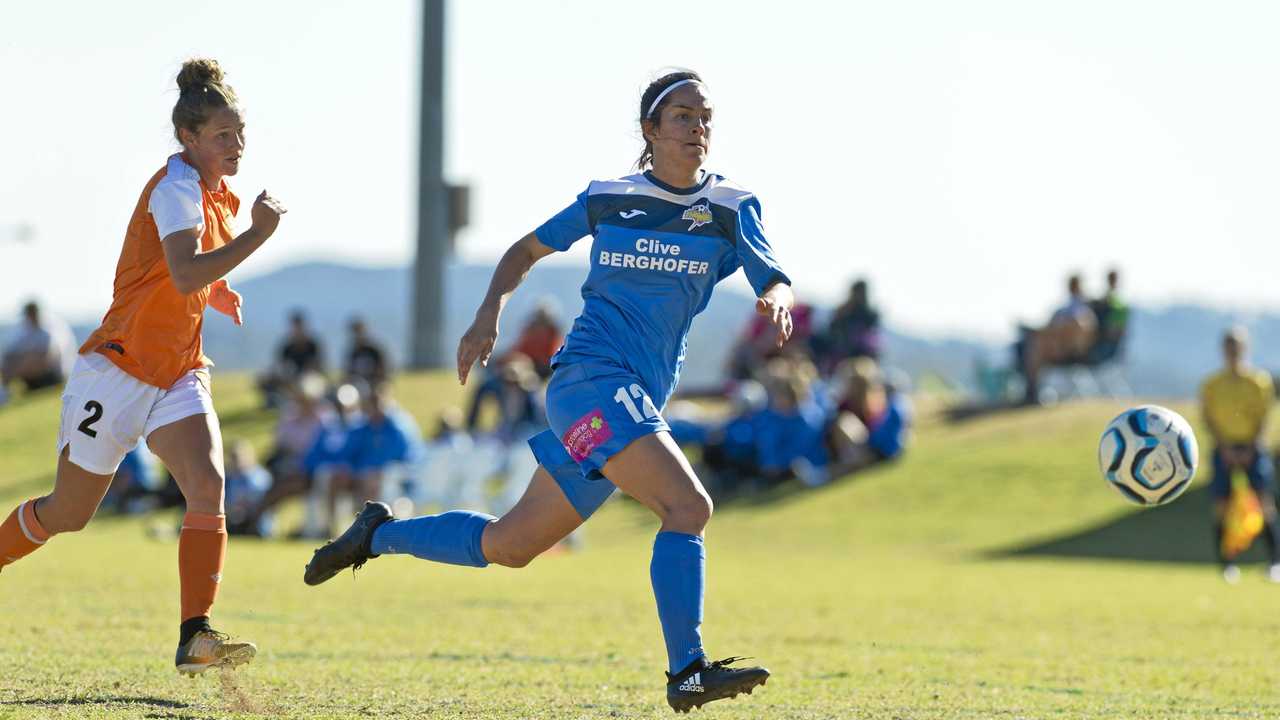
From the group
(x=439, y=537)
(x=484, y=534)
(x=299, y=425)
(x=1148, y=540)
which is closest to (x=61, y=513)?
(x=439, y=537)

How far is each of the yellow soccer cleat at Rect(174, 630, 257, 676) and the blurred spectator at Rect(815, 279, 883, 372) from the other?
1778 centimetres

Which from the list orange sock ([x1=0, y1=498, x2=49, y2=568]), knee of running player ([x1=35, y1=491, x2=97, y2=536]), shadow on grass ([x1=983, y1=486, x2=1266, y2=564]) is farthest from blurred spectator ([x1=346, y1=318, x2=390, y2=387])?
knee of running player ([x1=35, y1=491, x2=97, y2=536])

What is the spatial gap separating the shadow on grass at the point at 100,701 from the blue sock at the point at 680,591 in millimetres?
1582

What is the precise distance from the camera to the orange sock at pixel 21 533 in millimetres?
6508

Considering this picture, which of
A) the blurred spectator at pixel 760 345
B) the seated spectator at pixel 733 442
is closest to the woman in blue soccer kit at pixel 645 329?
the seated spectator at pixel 733 442

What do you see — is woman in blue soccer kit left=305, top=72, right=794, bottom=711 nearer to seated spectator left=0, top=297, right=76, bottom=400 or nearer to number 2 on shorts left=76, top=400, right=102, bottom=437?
number 2 on shorts left=76, top=400, right=102, bottom=437

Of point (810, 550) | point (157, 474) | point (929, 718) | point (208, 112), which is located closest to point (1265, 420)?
point (810, 550)

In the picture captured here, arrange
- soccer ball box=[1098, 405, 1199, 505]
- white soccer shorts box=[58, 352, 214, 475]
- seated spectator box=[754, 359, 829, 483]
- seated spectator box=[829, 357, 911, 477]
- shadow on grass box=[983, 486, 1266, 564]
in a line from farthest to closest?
seated spectator box=[829, 357, 911, 477]
seated spectator box=[754, 359, 829, 483]
shadow on grass box=[983, 486, 1266, 564]
soccer ball box=[1098, 405, 1199, 505]
white soccer shorts box=[58, 352, 214, 475]

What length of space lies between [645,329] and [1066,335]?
19110mm

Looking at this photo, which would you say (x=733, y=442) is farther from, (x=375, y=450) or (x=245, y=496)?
(x=245, y=496)

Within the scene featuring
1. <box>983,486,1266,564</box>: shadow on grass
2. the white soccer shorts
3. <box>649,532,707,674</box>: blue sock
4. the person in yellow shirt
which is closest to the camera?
<box>649,532,707,674</box>: blue sock

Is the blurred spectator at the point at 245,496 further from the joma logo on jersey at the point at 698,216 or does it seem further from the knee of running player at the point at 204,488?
the joma logo on jersey at the point at 698,216

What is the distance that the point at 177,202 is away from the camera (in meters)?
6.16

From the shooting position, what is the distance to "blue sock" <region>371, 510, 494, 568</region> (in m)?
6.55
